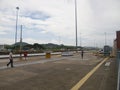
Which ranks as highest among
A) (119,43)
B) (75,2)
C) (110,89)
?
(75,2)

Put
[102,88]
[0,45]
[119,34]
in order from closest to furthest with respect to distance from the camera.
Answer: [102,88], [119,34], [0,45]

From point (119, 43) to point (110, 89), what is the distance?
18.3m

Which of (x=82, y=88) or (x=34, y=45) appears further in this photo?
(x=34, y=45)

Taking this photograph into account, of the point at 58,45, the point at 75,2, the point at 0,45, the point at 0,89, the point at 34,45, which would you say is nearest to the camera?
the point at 0,89

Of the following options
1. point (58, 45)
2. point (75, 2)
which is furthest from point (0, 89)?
point (58, 45)

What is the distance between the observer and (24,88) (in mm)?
10734

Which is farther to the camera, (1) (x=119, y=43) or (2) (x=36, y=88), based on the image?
(1) (x=119, y=43)

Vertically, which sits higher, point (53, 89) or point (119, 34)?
point (119, 34)

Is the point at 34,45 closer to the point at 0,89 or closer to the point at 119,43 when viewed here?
the point at 119,43

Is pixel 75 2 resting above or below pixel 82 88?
above

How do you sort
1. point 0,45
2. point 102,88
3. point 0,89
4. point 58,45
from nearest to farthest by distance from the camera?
point 0,89 < point 102,88 < point 0,45 < point 58,45

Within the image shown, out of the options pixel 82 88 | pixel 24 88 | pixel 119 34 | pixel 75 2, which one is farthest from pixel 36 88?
pixel 75 2

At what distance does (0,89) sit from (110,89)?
16.1 ft

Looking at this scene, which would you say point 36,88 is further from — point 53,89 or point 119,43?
point 119,43
